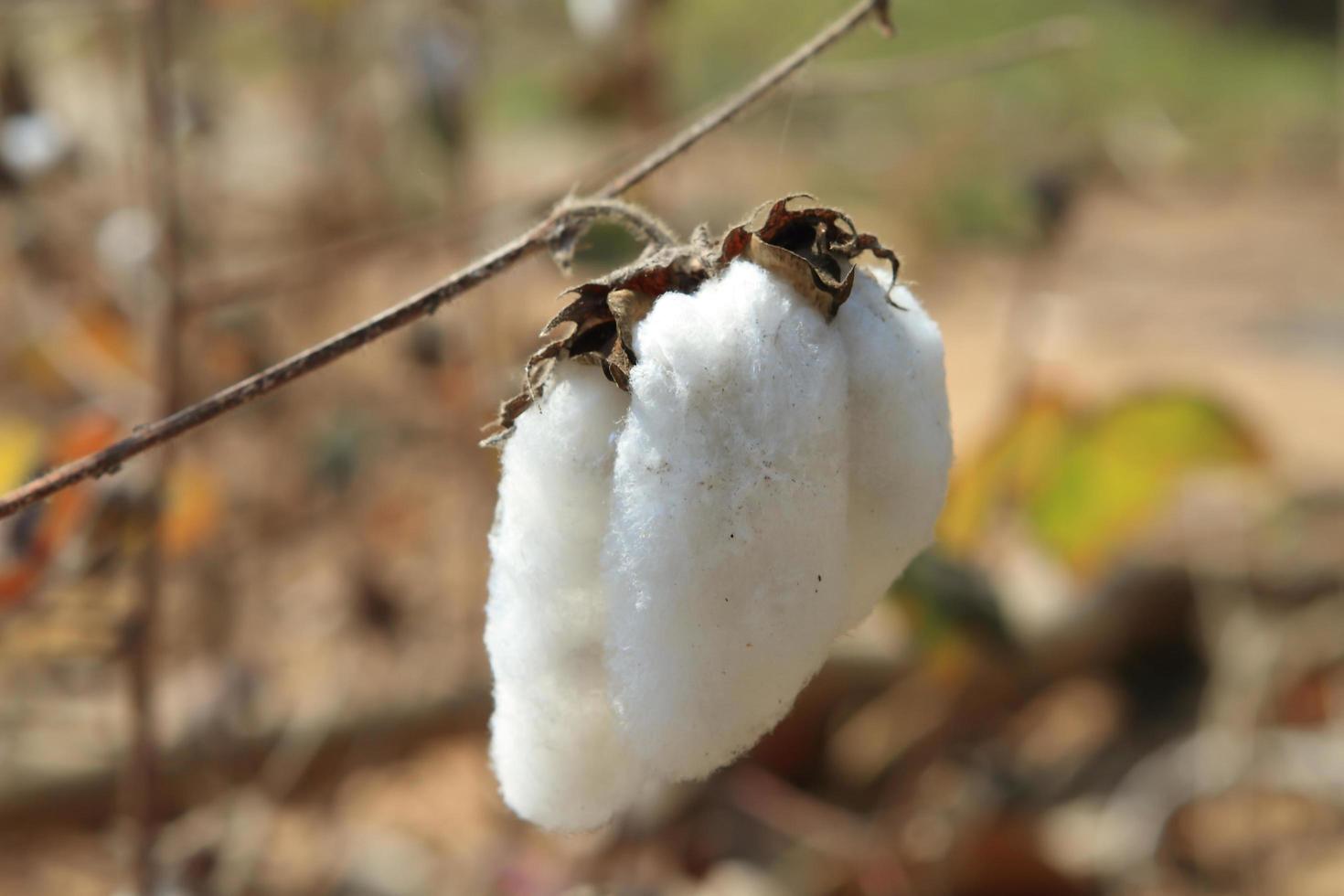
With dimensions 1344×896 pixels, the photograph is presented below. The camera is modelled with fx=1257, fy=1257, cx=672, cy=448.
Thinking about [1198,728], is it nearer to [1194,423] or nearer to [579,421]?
[1194,423]

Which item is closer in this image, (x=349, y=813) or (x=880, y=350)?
(x=880, y=350)

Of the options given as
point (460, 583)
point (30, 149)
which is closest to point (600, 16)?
point (30, 149)

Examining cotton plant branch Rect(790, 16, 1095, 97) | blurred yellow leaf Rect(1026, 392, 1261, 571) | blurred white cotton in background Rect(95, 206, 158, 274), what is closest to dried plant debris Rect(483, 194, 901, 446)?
cotton plant branch Rect(790, 16, 1095, 97)

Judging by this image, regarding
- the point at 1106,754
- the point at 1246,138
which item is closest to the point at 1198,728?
the point at 1106,754

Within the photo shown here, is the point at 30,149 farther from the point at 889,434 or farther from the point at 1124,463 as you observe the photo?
the point at 1124,463

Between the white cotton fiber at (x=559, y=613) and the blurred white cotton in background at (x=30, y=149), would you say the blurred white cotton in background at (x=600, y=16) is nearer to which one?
the blurred white cotton in background at (x=30, y=149)

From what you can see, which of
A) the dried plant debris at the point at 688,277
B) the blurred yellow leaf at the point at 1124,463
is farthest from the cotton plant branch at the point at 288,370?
the blurred yellow leaf at the point at 1124,463
